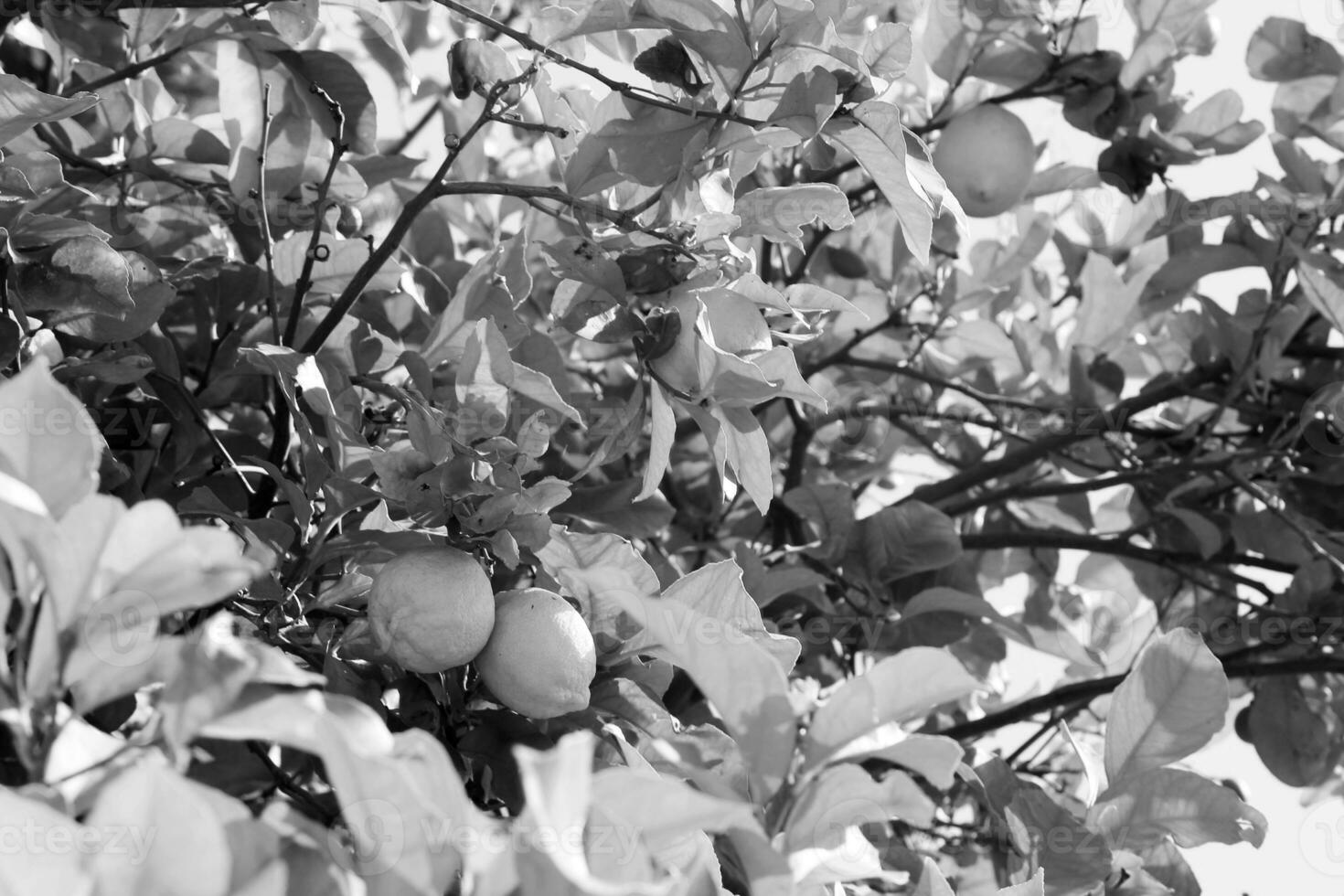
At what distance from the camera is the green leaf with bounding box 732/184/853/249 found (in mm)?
1098

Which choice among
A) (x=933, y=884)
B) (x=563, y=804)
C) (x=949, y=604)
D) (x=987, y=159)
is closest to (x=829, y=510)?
(x=949, y=604)

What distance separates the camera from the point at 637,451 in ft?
5.99

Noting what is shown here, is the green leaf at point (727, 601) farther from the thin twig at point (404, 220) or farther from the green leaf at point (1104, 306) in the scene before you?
the green leaf at point (1104, 306)

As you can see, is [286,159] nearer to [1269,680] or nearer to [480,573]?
→ [480,573]

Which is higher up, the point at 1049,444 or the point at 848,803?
the point at 848,803

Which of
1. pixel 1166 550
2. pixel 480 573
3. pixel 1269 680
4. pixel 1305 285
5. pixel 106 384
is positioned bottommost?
pixel 1269 680

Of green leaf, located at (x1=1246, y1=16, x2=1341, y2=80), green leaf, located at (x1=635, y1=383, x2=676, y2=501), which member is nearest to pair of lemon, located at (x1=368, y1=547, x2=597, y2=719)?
green leaf, located at (x1=635, y1=383, x2=676, y2=501)

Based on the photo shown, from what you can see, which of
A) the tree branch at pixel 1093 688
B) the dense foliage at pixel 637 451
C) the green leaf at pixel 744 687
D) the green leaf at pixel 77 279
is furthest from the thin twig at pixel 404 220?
the tree branch at pixel 1093 688

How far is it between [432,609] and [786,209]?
43cm

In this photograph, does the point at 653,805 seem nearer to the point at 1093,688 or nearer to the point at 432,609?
the point at 432,609

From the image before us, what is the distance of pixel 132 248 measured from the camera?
4.61ft

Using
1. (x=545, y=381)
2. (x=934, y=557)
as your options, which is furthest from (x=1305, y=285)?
(x=545, y=381)

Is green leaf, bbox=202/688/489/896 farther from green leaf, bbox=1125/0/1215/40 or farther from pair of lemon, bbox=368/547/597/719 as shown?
green leaf, bbox=1125/0/1215/40

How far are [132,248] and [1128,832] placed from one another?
1.09 metres
